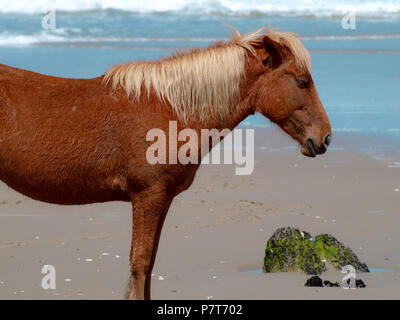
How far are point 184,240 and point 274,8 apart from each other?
27.6 m

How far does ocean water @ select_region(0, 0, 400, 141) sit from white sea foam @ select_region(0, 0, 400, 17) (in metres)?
0.04

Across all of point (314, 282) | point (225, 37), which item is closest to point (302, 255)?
point (314, 282)

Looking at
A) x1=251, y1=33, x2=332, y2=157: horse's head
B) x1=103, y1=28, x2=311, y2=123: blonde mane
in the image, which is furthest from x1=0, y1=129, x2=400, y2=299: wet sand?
x1=103, y1=28, x2=311, y2=123: blonde mane

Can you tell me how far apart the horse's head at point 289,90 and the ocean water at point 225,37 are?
17.4 feet

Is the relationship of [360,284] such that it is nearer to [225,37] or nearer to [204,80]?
[204,80]

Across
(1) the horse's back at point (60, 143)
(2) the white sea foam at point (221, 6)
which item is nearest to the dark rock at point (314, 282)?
(1) the horse's back at point (60, 143)

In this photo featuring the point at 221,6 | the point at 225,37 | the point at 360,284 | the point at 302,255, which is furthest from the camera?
the point at 221,6

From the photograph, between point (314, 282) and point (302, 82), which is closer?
point (302, 82)

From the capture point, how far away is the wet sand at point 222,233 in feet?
22.3

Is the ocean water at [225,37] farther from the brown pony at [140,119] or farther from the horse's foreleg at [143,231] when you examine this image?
the horse's foreleg at [143,231]

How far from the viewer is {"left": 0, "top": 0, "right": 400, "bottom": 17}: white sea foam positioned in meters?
34.2

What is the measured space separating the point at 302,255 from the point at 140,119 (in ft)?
7.49

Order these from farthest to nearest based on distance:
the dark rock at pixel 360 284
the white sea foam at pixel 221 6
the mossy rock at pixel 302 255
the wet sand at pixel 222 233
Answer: the white sea foam at pixel 221 6 < the mossy rock at pixel 302 255 < the wet sand at pixel 222 233 < the dark rock at pixel 360 284

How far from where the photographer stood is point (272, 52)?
5.80 metres
